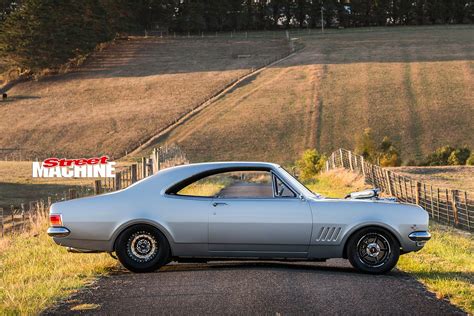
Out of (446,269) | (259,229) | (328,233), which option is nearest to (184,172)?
(259,229)

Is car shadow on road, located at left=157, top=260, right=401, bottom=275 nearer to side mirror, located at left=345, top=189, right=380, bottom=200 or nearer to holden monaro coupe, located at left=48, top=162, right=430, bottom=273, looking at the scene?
holden monaro coupe, located at left=48, top=162, right=430, bottom=273

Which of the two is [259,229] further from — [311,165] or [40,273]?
[311,165]

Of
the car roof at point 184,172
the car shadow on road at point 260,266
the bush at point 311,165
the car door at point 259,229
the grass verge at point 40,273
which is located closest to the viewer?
the grass verge at point 40,273

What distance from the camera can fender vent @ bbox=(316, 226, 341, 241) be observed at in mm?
12414

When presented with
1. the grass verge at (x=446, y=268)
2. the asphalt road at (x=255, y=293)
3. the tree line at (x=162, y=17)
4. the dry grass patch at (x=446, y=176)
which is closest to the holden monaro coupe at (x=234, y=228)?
the asphalt road at (x=255, y=293)

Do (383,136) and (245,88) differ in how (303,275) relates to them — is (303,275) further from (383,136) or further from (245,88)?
(245,88)

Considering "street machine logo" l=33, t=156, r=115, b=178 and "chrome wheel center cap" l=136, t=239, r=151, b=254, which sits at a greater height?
"chrome wheel center cap" l=136, t=239, r=151, b=254

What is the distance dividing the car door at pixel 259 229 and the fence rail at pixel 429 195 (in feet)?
47.6

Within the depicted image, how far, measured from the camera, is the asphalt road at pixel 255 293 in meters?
9.45

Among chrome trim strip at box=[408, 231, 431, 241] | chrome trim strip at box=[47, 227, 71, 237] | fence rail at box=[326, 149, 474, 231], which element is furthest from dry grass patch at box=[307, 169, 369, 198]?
chrome trim strip at box=[47, 227, 71, 237]

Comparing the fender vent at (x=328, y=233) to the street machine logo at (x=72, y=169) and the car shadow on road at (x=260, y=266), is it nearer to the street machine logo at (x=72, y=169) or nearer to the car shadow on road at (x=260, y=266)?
the car shadow on road at (x=260, y=266)

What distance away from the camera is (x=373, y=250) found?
12.5 metres

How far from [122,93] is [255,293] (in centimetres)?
8626

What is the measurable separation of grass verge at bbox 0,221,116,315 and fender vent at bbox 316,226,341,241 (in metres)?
2.90
